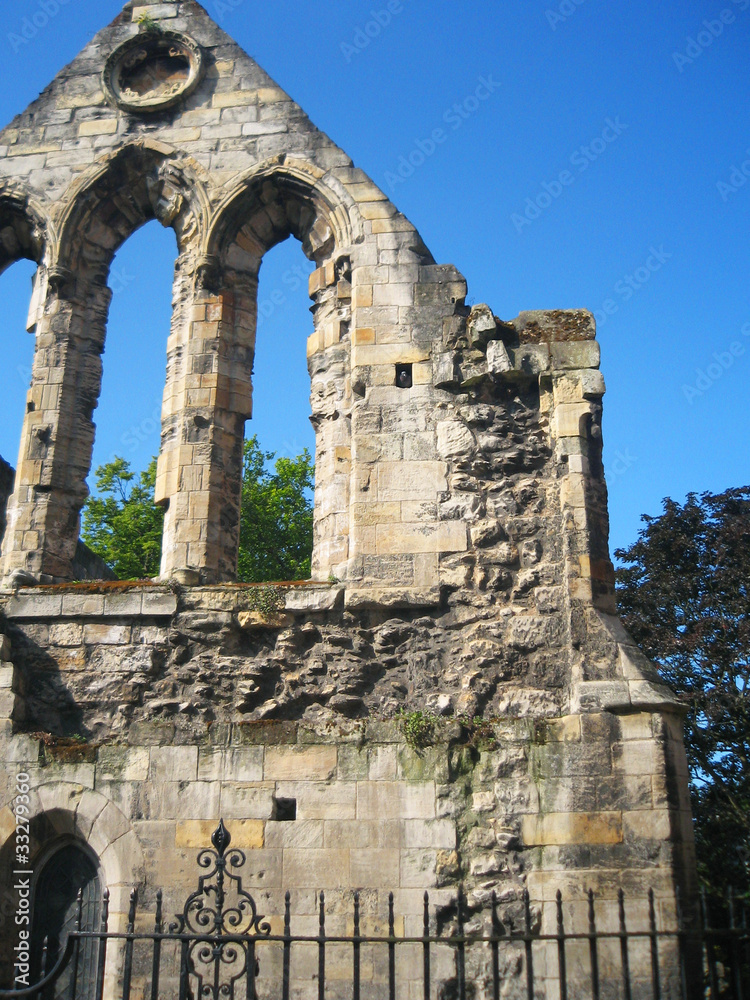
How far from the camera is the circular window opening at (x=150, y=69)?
980 centimetres

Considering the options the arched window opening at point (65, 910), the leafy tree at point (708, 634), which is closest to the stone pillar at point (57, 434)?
the arched window opening at point (65, 910)

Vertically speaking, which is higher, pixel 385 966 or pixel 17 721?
pixel 17 721

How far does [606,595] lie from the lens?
24.1 ft

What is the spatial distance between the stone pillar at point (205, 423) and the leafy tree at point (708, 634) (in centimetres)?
732

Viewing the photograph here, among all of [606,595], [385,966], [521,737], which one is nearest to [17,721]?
[385,966]

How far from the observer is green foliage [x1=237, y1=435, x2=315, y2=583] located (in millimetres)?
20719

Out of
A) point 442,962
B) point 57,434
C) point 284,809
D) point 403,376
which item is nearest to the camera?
point 442,962

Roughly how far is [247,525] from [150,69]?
12.1m

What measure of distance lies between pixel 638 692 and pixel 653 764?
0.47 meters

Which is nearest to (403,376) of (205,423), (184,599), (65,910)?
(205,423)

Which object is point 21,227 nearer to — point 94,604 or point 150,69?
point 150,69

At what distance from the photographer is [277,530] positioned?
21.3 m

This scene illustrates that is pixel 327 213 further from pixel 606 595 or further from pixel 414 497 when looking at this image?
pixel 606 595

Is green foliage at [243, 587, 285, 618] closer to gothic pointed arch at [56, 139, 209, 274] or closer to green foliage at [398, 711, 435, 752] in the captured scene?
green foliage at [398, 711, 435, 752]
